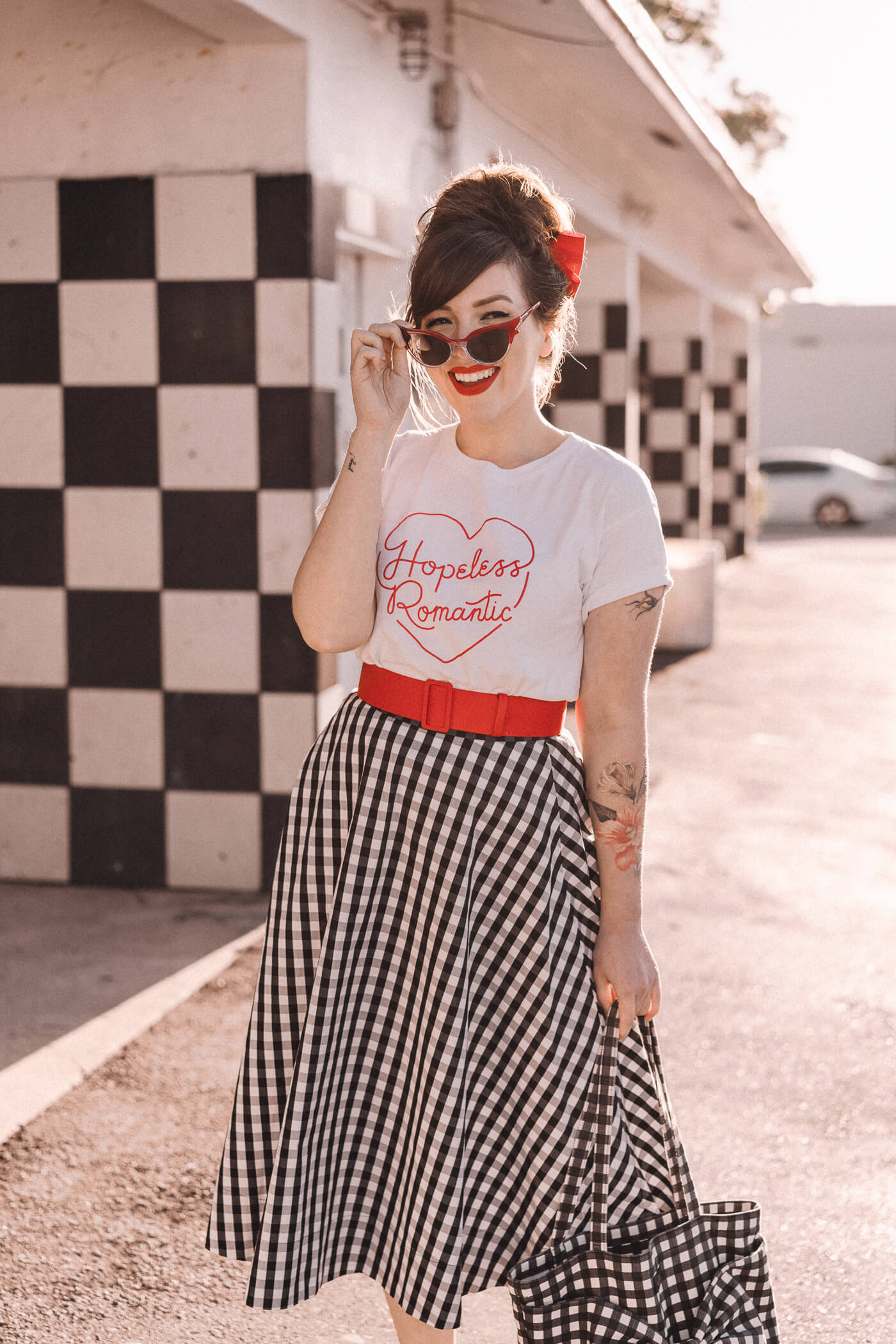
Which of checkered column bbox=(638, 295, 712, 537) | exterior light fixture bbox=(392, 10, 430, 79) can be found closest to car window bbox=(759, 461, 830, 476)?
checkered column bbox=(638, 295, 712, 537)

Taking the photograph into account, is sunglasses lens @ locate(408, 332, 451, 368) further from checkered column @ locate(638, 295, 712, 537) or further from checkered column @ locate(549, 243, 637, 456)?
checkered column @ locate(638, 295, 712, 537)

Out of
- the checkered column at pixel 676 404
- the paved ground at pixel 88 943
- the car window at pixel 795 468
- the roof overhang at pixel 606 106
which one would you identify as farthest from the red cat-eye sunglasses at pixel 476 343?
the car window at pixel 795 468

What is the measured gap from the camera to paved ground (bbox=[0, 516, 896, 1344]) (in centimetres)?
212

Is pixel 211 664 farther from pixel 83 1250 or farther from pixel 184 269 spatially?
pixel 83 1250

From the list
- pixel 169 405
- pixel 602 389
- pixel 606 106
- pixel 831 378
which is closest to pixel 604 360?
pixel 602 389

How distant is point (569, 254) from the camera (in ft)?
5.84

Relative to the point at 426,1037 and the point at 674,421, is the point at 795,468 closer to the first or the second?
the point at 674,421

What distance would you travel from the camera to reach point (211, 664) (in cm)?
392

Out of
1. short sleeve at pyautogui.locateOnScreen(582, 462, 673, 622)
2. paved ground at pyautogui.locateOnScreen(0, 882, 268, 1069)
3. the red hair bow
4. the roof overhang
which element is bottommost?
paved ground at pyautogui.locateOnScreen(0, 882, 268, 1069)

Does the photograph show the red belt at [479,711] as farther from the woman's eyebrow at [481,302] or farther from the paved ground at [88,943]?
the paved ground at [88,943]

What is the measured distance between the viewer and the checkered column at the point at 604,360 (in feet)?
26.7

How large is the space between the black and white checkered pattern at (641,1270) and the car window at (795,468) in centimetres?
2054

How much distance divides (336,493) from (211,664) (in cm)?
220

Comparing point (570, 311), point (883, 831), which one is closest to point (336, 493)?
point (570, 311)
